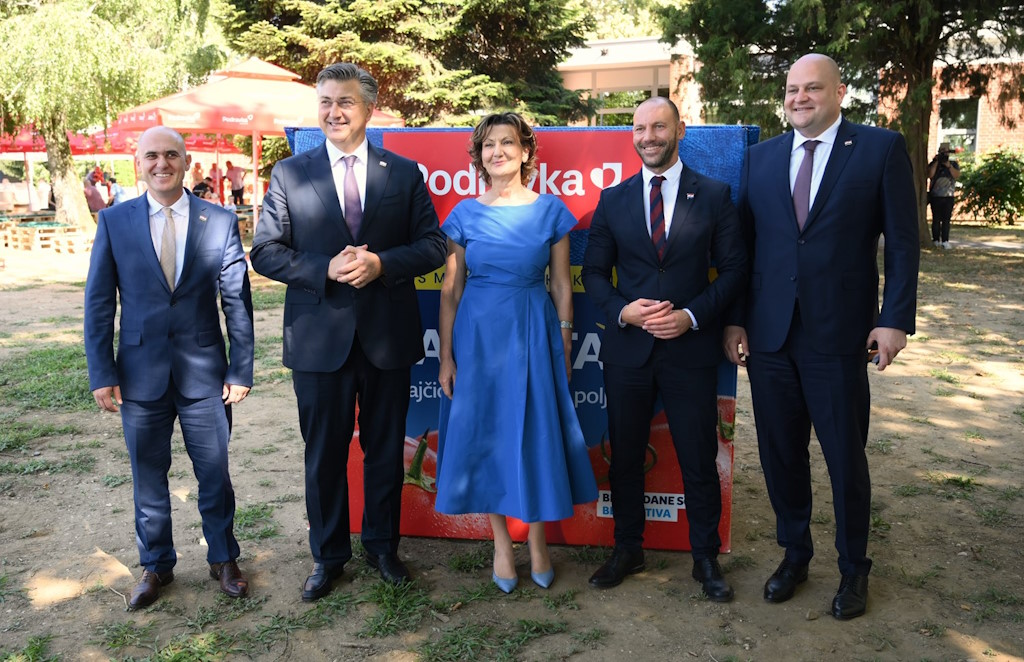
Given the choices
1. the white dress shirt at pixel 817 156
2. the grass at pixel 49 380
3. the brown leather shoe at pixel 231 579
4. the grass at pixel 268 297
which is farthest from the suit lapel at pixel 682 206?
the grass at pixel 268 297

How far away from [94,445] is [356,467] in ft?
7.95

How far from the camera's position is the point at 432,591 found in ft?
12.7

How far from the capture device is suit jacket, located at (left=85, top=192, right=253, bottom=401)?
11.7 ft

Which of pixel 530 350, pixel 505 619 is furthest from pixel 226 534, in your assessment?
pixel 530 350

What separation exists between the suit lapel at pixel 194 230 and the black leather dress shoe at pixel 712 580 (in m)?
2.50

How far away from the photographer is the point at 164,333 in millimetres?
3580

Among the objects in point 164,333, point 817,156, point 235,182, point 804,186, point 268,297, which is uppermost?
point 235,182

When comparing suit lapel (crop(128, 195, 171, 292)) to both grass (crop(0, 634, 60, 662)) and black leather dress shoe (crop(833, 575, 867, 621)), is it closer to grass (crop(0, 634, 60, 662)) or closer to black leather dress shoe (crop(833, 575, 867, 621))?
grass (crop(0, 634, 60, 662))

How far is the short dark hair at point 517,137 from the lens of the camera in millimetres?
3717

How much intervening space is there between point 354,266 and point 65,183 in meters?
17.7

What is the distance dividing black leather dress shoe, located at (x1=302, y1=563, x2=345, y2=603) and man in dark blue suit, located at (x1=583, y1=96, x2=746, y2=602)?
114 cm

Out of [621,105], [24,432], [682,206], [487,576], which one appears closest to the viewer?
[682,206]

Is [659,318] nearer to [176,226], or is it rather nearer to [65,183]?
[176,226]

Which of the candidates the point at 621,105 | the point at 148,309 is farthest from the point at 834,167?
the point at 621,105
